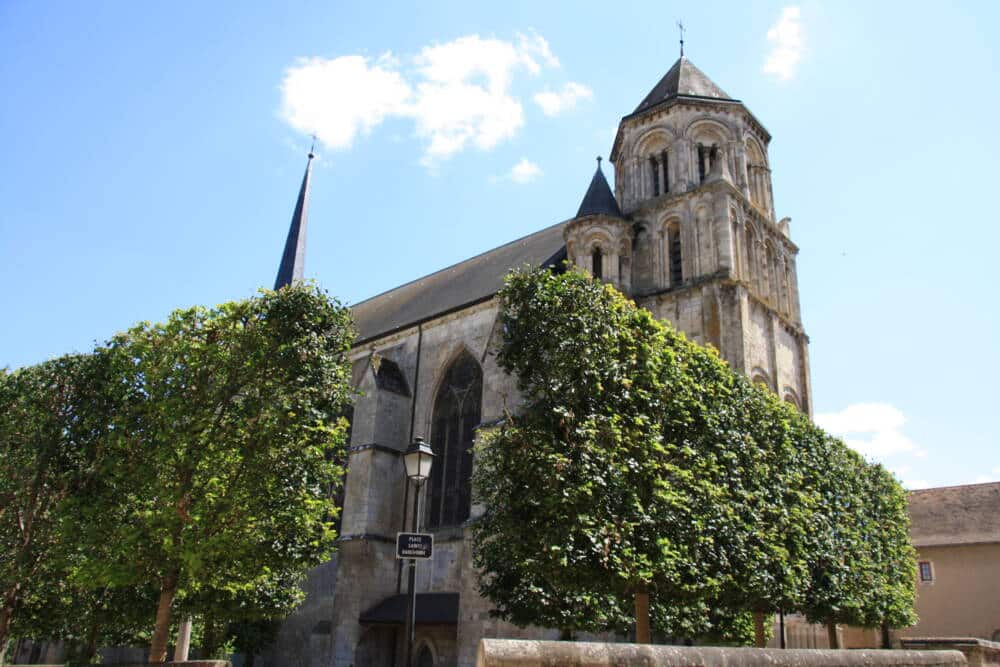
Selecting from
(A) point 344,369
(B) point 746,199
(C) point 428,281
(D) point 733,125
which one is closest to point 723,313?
(B) point 746,199

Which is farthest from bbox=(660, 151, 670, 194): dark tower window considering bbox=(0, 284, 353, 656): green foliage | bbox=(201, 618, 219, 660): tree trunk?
bbox=(201, 618, 219, 660): tree trunk

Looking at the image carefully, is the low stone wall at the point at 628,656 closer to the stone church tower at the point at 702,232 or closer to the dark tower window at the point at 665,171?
the stone church tower at the point at 702,232

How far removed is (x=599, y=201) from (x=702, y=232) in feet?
11.2

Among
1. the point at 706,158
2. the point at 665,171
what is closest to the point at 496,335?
the point at 665,171

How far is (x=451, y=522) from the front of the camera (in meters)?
22.0

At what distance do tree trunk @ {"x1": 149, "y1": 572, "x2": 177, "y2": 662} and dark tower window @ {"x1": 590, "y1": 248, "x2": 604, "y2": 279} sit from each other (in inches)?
586

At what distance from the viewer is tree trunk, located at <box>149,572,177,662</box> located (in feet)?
41.9

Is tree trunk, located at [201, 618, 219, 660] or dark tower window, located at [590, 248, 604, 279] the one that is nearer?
tree trunk, located at [201, 618, 219, 660]

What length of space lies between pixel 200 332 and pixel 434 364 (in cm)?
973

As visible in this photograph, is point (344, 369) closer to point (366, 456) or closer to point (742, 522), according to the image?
point (366, 456)

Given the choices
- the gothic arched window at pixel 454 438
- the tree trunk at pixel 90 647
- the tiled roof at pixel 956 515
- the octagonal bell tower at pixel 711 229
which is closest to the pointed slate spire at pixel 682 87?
the octagonal bell tower at pixel 711 229

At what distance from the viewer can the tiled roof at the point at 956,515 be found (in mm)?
29859

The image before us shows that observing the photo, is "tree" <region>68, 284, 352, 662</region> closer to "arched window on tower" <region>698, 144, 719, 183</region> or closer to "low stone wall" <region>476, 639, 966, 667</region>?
"low stone wall" <region>476, 639, 966, 667</region>

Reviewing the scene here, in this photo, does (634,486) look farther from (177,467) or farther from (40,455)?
(40,455)
